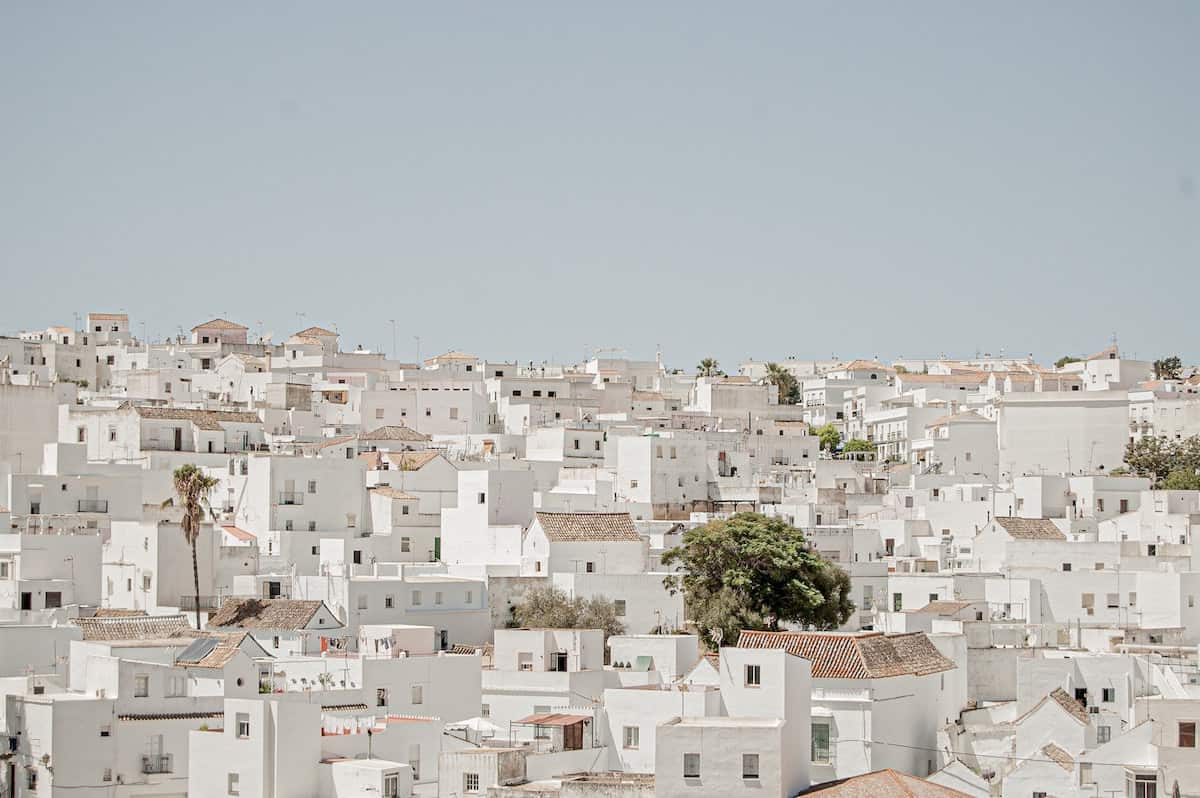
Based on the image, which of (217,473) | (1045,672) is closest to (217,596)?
(217,473)

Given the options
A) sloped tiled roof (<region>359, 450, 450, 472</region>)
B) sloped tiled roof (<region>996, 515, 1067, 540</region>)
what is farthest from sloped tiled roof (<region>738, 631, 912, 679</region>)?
sloped tiled roof (<region>359, 450, 450, 472</region>)

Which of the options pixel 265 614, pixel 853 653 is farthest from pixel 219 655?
pixel 853 653

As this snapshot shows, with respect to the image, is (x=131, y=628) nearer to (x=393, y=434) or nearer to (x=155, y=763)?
(x=155, y=763)

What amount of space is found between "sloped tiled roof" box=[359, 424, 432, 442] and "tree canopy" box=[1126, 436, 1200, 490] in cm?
2662

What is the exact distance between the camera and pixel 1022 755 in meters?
34.2

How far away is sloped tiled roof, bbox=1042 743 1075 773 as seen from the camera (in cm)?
3159

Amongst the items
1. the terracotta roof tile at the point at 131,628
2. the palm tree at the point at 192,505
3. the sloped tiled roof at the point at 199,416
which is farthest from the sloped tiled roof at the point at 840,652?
the sloped tiled roof at the point at 199,416

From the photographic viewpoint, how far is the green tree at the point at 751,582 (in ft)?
139

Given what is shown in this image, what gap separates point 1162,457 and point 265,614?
140ft

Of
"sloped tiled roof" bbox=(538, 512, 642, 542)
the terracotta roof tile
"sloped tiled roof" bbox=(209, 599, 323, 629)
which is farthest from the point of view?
"sloped tiled roof" bbox=(538, 512, 642, 542)

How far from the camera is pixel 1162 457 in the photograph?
7219 cm

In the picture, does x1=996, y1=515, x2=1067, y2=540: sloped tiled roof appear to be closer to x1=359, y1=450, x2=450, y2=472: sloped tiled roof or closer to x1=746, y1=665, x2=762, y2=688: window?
x1=359, y1=450, x2=450, y2=472: sloped tiled roof

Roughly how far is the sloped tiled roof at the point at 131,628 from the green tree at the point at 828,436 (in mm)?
47262

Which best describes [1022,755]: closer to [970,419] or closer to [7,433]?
[7,433]
